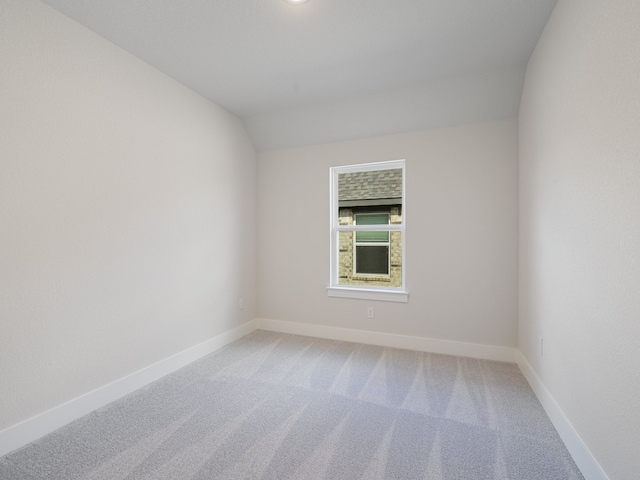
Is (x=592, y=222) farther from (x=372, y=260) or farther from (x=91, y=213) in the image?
(x=372, y=260)

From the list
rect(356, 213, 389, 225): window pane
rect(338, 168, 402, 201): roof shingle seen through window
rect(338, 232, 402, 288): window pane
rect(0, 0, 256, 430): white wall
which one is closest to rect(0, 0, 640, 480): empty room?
rect(0, 0, 256, 430): white wall

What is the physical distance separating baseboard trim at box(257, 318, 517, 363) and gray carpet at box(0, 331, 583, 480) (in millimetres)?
145

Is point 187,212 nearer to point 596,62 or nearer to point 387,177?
point 596,62

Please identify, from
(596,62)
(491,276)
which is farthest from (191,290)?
(596,62)

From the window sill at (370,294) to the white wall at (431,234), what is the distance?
0.22ft

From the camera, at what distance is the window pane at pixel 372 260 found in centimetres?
545

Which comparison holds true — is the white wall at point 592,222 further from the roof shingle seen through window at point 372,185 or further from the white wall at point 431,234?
the roof shingle seen through window at point 372,185

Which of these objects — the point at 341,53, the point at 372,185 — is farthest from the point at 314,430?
the point at 372,185

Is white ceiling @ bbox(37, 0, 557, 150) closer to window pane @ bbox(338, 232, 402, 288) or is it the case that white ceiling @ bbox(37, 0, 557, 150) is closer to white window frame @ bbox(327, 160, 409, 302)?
white window frame @ bbox(327, 160, 409, 302)

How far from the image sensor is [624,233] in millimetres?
1163

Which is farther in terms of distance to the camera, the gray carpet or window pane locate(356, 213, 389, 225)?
window pane locate(356, 213, 389, 225)

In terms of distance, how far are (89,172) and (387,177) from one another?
13.0 ft

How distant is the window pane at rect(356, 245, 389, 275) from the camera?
545cm

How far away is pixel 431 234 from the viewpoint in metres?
3.02
